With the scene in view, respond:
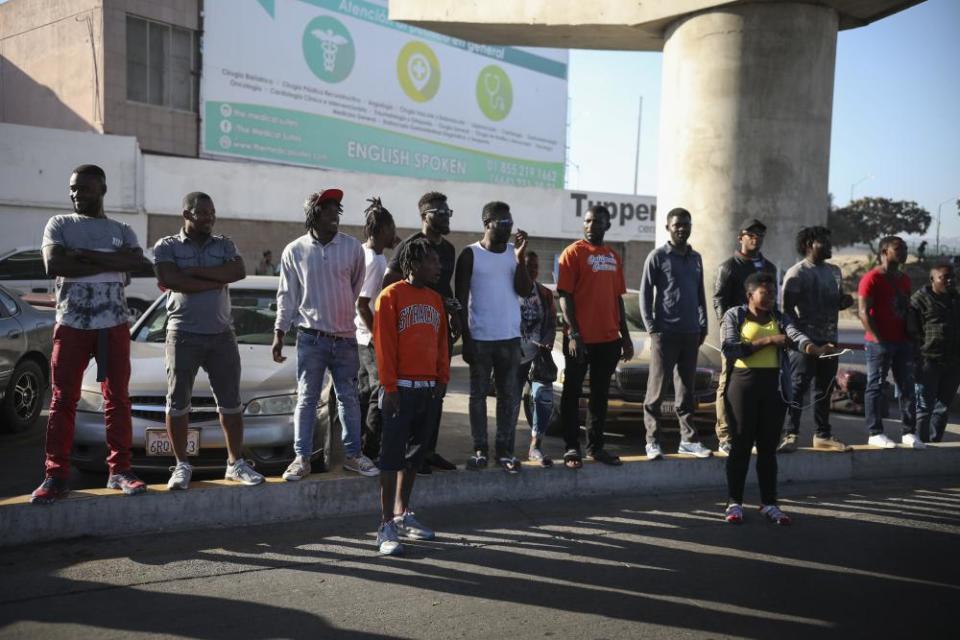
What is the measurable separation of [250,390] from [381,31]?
103ft

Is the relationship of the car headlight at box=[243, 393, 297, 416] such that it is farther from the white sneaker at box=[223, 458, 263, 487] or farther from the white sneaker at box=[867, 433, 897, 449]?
the white sneaker at box=[867, 433, 897, 449]

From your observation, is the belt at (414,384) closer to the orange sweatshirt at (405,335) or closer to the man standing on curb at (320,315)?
the orange sweatshirt at (405,335)

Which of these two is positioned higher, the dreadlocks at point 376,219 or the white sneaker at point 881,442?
the dreadlocks at point 376,219

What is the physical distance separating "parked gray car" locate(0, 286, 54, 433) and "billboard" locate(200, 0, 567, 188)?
69.7 ft

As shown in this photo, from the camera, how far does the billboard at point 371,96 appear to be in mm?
29177

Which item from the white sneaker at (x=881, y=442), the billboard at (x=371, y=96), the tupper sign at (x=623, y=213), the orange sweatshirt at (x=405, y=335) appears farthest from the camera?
the billboard at (x=371, y=96)

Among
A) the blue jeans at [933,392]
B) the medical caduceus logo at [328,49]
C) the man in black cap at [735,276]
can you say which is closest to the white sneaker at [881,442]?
the blue jeans at [933,392]

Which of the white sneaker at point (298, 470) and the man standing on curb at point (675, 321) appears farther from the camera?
the man standing on curb at point (675, 321)

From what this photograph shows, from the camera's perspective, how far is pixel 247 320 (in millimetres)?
7340

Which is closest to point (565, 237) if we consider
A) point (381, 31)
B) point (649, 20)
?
point (381, 31)

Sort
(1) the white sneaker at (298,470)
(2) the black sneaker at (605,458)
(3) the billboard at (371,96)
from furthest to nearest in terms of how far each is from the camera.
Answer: (3) the billboard at (371,96) < (2) the black sneaker at (605,458) < (1) the white sneaker at (298,470)

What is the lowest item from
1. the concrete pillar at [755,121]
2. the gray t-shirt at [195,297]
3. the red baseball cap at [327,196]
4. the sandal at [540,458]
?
the sandal at [540,458]

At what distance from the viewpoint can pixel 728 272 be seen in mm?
7188

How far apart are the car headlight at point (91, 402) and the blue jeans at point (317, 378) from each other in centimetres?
137
